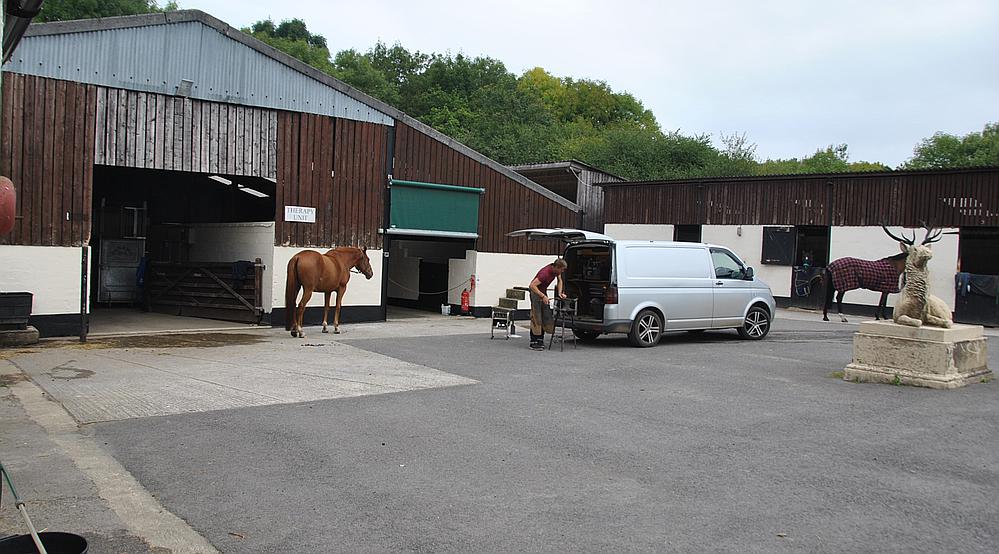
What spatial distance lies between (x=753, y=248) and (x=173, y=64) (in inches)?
723

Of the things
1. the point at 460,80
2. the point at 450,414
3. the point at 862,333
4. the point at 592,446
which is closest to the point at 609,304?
the point at 862,333

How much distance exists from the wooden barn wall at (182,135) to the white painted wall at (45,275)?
6.09ft

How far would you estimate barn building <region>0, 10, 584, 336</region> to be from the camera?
1322cm

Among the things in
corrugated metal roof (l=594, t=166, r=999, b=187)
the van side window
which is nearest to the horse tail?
the van side window

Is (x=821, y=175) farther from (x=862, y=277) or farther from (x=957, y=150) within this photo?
(x=957, y=150)

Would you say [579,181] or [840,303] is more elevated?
[579,181]

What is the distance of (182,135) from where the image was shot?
14.7 m

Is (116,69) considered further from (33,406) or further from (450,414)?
(450,414)

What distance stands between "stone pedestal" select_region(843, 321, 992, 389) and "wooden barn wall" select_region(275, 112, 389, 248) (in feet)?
35.3

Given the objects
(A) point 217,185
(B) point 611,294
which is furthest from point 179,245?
(B) point 611,294

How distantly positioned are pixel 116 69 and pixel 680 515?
13156mm

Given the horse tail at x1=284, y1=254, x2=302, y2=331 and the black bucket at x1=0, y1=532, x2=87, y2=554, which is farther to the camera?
the horse tail at x1=284, y1=254, x2=302, y2=331

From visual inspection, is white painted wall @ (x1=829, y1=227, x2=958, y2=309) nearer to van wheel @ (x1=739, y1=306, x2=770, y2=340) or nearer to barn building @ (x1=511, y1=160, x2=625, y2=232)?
van wheel @ (x1=739, y1=306, x2=770, y2=340)

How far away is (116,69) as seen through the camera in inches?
551
